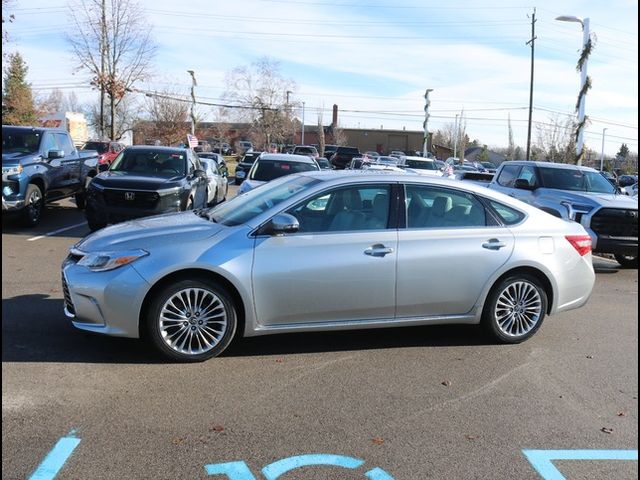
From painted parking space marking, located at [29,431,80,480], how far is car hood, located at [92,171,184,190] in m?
7.45

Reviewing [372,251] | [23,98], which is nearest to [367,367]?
[372,251]

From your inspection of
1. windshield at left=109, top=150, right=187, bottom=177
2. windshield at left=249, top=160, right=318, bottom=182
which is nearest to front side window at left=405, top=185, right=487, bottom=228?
windshield at left=109, top=150, right=187, bottom=177

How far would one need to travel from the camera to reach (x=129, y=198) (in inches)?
414

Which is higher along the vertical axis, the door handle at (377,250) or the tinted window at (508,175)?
the tinted window at (508,175)

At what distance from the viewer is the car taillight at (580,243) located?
5887mm

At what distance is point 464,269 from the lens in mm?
5402

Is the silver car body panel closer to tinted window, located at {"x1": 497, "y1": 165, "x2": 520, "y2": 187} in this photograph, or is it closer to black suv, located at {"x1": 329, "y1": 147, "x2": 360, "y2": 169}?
tinted window, located at {"x1": 497, "y1": 165, "x2": 520, "y2": 187}

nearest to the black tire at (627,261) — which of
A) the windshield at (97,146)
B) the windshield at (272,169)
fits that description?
the windshield at (272,169)

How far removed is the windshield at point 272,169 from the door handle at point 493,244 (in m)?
7.80

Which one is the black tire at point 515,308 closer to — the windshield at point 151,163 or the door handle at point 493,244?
the door handle at point 493,244

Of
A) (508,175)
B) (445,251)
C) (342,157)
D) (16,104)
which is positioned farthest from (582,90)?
(16,104)

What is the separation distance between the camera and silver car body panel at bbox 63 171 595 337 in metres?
4.73

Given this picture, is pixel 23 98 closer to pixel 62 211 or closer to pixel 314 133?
pixel 62 211

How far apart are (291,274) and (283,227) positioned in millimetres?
395
